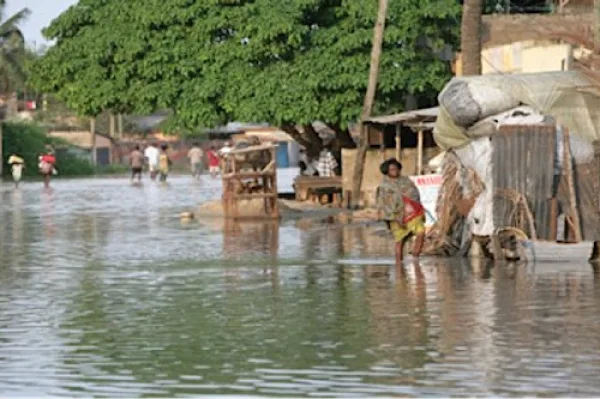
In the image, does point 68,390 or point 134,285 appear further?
point 134,285

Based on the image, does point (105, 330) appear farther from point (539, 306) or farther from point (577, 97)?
point (577, 97)

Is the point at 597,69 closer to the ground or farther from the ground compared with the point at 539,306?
farther from the ground

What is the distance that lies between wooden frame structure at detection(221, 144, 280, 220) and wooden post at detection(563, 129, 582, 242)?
12.3 meters

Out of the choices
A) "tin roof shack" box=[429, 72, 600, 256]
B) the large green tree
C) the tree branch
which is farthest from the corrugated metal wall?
the tree branch

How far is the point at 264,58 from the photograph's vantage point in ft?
132

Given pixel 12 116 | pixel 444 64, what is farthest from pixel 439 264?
pixel 12 116

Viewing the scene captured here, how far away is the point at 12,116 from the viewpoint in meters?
101

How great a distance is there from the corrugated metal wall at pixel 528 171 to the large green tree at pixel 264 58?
1718 cm

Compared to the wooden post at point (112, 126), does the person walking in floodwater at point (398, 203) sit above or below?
below

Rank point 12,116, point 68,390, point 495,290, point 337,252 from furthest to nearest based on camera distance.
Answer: point 12,116, point 337,252, point 495,290, point 68,390

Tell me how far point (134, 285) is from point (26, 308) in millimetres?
2519

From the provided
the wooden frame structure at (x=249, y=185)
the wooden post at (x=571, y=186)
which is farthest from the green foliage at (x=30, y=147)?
the wooden post at (x=571, y=186)

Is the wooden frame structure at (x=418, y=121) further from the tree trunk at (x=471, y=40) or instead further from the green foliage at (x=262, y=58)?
the green foliage at (x=262, y=58)

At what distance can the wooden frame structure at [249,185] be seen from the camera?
33562mm
